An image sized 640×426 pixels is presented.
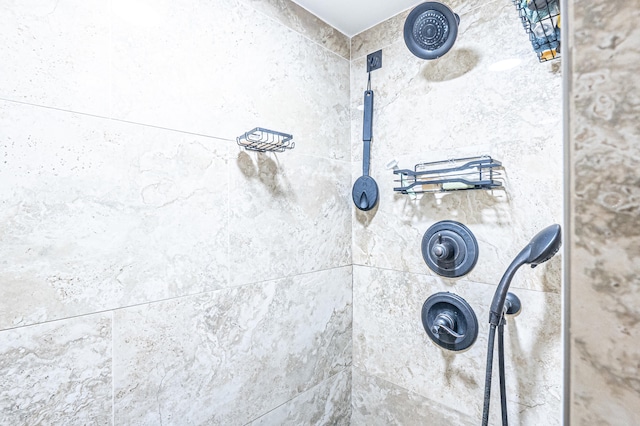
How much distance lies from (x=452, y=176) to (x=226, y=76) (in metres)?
0.83

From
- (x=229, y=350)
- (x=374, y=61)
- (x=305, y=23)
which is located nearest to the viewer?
(x=229, y=350)

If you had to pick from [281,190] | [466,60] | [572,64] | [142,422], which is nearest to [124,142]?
[281,190]

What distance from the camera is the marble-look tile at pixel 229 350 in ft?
2.51

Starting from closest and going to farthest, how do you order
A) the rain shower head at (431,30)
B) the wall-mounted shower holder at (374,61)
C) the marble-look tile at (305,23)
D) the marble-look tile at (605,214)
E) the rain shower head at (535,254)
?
the marble-look tile at (605,214), the rain shower head at (535,254), the rain shower head at (431,30), the marble-look tile at (305,23), the wall-mounted shower holder at (374,61)

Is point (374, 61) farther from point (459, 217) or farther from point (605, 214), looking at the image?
point (605, 214)

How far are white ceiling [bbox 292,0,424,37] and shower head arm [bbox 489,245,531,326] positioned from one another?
1021 mm

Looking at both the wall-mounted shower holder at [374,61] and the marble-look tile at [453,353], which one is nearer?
the marble-look tile at [453,353]

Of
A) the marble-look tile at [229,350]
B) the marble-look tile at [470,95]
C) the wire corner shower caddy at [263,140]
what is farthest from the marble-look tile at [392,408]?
the wire corner shower caddy at [263,140]

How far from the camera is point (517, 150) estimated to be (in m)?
0.94

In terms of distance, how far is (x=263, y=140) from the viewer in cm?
100

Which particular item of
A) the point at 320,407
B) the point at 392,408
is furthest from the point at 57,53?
the point at 392,408

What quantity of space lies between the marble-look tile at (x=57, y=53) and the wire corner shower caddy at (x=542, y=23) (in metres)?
1.04

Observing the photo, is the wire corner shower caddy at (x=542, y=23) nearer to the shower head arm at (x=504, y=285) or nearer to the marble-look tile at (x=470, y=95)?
the marble-look tile at (x=470, y=95)

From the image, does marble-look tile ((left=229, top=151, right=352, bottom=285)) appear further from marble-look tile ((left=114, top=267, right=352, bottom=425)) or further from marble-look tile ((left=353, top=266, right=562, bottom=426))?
marble-look tile ((left=353, top=266, right=562, bottom=426))
